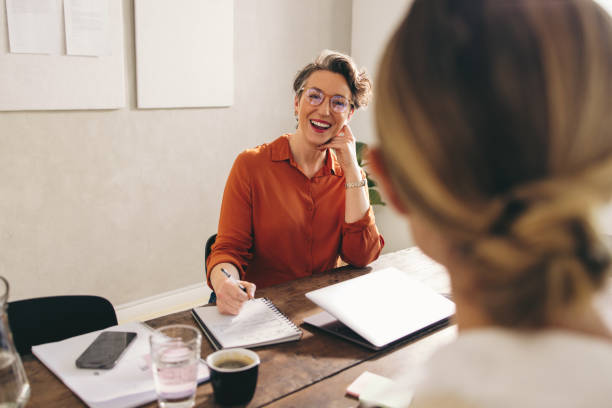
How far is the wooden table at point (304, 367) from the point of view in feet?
3.14

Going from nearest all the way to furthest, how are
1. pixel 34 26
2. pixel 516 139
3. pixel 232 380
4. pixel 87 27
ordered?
pixel 516 139 → pixel 232 380 → pixel 34 26 → pixel 87 27

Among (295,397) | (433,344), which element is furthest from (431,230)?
(433,344)

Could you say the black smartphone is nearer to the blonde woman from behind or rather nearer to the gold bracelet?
the blonde woman from behind

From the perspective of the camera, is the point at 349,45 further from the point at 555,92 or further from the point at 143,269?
the point at 555,92

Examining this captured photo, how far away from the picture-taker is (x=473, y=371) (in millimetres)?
473

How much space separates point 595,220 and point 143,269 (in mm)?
2863

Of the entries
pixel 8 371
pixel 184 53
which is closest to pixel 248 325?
pixel 8 371

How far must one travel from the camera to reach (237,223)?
174 cm

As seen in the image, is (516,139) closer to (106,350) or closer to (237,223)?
(106,350)

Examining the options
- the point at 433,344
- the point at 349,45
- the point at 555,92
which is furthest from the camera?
the point at 349,45

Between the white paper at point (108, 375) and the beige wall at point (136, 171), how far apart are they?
170cm

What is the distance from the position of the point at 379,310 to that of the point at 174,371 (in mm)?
559

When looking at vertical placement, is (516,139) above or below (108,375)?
above

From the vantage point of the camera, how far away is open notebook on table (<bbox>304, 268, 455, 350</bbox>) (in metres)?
1.19
